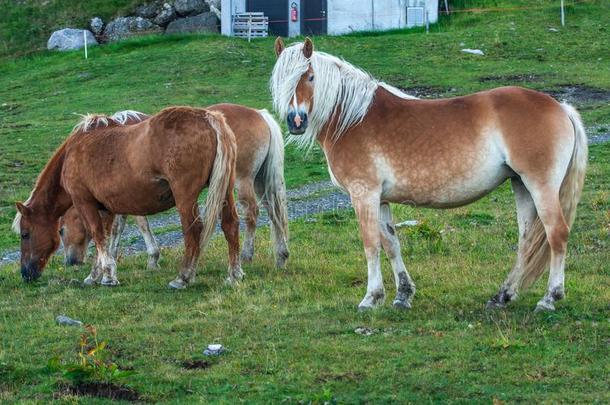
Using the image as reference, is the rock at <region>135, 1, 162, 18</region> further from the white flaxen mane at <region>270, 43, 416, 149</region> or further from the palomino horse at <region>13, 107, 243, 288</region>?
the white flaxen mane at <region>270, 43, 416, 149</region>

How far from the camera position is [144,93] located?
3080 cm

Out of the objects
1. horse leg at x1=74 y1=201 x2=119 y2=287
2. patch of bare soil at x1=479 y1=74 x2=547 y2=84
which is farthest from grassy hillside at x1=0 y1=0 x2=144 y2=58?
horse leg at x1=74 y1=201 x2=119 y2=287

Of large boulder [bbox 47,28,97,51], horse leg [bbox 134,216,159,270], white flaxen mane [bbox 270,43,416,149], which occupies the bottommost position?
large boulder [bbox 47,28,97,51]

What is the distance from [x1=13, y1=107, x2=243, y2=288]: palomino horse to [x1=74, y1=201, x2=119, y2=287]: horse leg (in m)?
0.01

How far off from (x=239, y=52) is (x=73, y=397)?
28.6m

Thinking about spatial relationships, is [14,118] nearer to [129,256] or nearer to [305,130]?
[129,256]

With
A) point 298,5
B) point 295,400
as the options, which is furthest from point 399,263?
point 298,5

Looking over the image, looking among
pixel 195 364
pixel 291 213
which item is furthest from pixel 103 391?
pixel 291 213

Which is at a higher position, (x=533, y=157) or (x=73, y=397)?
(x=533, y=157)

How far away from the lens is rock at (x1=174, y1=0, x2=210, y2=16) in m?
42.2

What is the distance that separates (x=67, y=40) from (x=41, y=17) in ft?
10.5

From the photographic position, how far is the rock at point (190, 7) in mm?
42156

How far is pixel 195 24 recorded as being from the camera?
41.5 meters

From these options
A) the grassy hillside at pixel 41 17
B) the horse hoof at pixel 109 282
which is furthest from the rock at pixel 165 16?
the horse hoof at pixel 109 282
